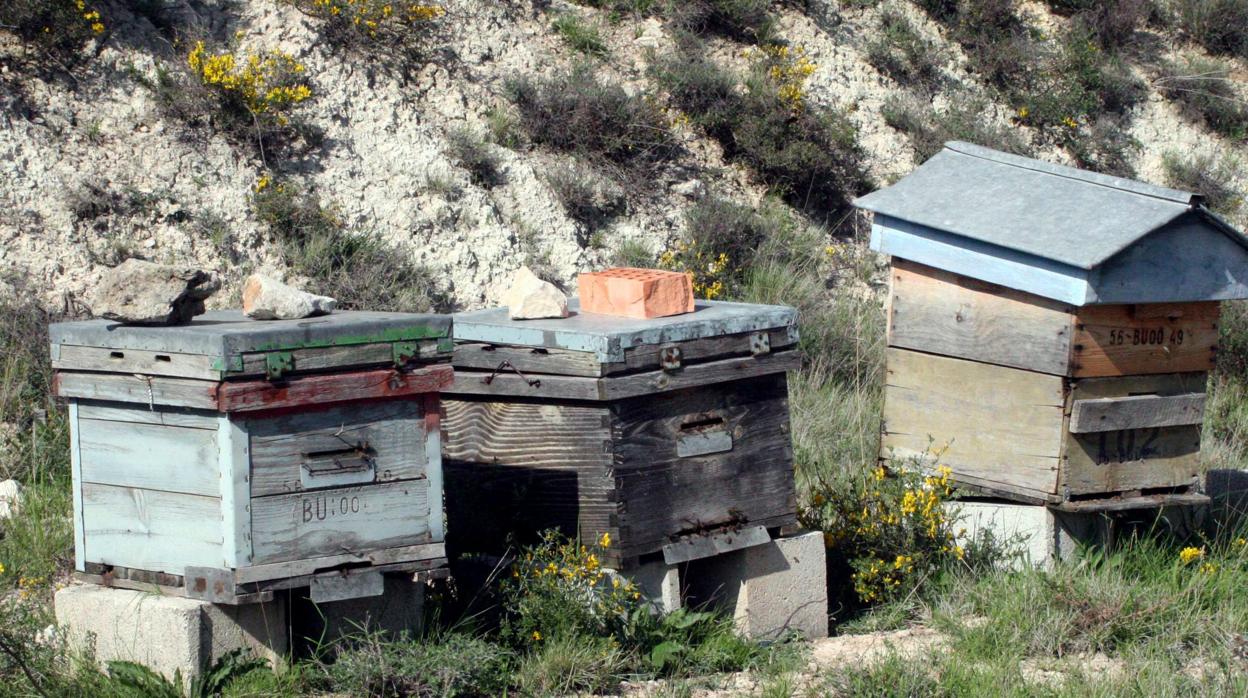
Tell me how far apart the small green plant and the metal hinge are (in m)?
7.12

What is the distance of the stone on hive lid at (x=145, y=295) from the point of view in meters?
3.85

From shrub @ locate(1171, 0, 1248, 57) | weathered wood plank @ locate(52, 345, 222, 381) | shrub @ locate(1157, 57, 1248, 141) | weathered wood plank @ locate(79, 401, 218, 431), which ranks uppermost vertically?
shrub @ locate(1171, 0, 1248, 57)

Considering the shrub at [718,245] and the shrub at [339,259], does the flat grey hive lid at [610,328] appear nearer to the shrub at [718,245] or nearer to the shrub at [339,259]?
the shrub at [339,259]

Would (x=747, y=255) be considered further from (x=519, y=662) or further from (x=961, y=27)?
(x=519, y=662)

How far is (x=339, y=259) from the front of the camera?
800cm

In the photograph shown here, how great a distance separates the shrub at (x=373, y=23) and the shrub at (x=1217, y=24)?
8.54m

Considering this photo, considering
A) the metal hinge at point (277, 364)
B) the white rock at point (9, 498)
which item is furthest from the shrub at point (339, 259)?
the metal hinge at point (277, 364)

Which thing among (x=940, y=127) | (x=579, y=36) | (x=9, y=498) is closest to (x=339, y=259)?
(x=9, y=498)

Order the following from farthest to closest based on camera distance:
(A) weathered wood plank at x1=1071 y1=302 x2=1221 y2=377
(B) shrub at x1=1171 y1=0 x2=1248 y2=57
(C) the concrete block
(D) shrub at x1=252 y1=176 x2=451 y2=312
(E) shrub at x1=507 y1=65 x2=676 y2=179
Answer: (B) shrub at x1=1171 y1=0 x2=1248 y2=57, (E) shrub at x1=507 y1=65 x2=676 y2=179, (D) shrub at x1=252 y1=176 x2=451 y2=312, (A) weathered wood plank at x1=1071 y1=302 x2=1221 y2=377, (C) the concrete block

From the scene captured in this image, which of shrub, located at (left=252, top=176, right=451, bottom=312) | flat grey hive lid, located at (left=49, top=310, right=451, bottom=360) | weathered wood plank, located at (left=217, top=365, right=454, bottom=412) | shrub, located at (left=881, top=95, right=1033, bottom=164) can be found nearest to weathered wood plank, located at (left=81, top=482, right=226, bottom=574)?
weathered wood plank, located at (left=217, top=365, right=454, bottom=412)

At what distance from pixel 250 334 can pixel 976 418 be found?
10.4 ft

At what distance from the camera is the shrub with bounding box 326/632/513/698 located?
3887 mm

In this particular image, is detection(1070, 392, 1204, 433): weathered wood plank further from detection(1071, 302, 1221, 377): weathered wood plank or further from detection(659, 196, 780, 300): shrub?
detection(659, 196, 780, 300): shrub

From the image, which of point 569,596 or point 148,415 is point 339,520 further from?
point 569,596
